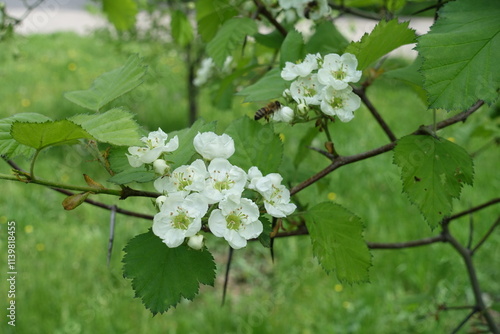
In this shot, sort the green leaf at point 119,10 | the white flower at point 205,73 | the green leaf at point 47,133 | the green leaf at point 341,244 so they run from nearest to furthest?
the green leaf at point 47,133, the green leaf at point 341,244, the green leaf at point 119,10, the white flower at point 205,73

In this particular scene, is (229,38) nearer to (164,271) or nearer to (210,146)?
(210,146)

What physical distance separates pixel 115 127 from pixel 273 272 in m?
Result: 2.41

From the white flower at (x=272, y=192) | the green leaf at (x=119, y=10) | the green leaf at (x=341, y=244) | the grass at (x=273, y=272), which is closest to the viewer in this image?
the white flower at (x=272, y=192)

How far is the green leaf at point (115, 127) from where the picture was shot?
694 mm

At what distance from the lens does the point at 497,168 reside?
3758 millimetres

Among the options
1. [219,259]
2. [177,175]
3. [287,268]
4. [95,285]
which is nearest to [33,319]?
[95,285]

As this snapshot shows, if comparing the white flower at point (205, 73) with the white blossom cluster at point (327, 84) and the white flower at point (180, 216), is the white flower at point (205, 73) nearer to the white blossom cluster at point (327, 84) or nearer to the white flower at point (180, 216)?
the white blossom cluster at point (327, 84)

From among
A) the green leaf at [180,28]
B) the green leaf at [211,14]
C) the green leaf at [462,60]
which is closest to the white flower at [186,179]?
the green leaf at [462,60]

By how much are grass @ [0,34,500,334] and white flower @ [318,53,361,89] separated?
3.58 feet

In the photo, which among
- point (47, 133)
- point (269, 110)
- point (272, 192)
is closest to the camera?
point (47, 133)

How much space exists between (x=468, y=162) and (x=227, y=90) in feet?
2.45

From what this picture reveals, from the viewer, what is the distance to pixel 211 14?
1.31 metres

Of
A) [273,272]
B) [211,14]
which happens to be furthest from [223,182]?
[273,272]

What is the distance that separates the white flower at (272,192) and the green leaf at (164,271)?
0.11 m
